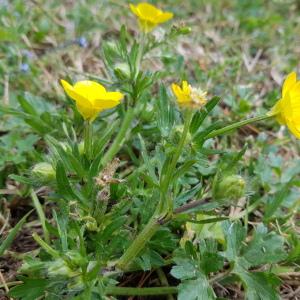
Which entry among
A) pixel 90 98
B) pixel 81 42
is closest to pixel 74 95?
pixel 90 98

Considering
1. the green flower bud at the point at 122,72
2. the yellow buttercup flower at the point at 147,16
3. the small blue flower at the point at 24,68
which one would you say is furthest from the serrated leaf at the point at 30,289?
the small blue flower at the point at 24,68

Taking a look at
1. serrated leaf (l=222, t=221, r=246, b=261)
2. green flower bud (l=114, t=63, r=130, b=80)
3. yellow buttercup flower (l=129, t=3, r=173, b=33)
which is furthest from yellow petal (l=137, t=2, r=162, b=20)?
serrated leaf (l=222, t=221, r=246, b=261)

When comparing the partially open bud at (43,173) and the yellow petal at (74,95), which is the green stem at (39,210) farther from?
the yellow petal at (74,95)

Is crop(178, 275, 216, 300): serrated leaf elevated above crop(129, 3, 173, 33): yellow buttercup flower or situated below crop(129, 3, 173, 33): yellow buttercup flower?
below

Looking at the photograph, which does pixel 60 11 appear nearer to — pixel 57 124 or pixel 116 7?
pixel 116 7

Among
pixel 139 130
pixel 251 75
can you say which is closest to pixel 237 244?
pixel 139 130

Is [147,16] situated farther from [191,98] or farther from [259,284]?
[259,284]

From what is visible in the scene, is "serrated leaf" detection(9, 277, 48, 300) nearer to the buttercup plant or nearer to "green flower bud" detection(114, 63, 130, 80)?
the buttercup plant
